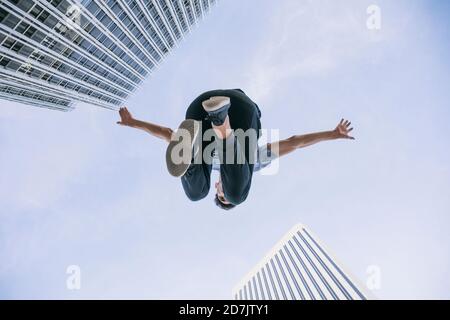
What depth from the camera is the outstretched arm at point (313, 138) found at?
5.03m

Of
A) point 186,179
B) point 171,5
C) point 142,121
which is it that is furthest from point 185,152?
point 171,5

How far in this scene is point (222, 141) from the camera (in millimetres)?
4590

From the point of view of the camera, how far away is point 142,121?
525 cm

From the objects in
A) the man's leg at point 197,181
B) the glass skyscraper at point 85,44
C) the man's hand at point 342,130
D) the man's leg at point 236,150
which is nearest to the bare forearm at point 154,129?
the man's leg at point 197,181

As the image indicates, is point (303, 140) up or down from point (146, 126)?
down

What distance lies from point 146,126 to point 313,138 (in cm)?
308

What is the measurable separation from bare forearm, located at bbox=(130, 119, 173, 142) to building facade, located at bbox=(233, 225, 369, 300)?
188ft

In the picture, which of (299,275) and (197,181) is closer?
(197,181)

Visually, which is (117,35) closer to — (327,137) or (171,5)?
(171,5)

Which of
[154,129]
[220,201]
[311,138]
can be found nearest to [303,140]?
[311,138]

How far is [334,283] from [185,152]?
62.0m

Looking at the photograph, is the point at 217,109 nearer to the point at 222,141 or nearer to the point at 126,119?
the point at 222,141

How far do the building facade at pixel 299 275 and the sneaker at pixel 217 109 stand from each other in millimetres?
57571

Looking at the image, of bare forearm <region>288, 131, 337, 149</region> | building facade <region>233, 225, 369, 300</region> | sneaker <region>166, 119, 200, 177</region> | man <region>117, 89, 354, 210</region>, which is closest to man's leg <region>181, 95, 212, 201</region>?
man <region>117, 89, 354, 210</region>
